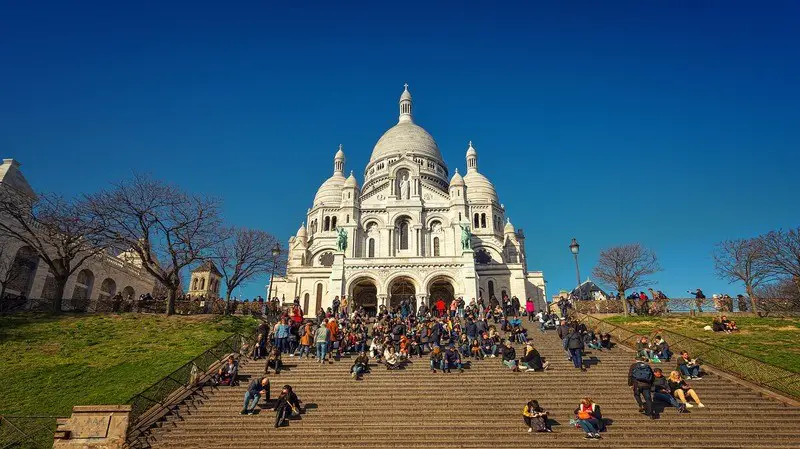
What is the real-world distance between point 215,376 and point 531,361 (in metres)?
10.6

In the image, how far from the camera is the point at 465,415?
43.8 ft

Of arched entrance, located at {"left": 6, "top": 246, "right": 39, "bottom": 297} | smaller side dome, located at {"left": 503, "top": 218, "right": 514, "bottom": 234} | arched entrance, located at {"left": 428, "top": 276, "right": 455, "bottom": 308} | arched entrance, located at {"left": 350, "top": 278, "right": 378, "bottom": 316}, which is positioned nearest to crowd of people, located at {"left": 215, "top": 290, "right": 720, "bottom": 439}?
arched entrance, located at {"left": 350, "top": 278, "right": 378, "bottom": 316}

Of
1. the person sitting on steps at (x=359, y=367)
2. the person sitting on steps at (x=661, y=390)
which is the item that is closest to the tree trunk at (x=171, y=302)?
the person sitting on steps at (x=359, y=367)

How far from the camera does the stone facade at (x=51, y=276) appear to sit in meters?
31.7

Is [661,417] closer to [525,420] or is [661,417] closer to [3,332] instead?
[525,420]

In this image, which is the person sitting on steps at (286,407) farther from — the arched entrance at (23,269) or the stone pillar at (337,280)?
the arched entrance at (23,269)

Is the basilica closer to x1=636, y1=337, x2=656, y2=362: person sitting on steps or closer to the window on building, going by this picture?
the window on building

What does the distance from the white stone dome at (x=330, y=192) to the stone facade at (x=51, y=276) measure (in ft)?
73.4

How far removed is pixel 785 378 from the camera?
1459 centimetres

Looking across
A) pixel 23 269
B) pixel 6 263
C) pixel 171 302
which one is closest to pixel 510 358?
pixel 171 302

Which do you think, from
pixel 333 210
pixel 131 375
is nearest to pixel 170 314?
pixel 131 375

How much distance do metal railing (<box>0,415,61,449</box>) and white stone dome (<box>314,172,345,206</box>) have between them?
4700cm

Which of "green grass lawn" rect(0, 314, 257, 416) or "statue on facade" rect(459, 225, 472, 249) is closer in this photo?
"green grass lawn" rect(0, 314, 257, 416)

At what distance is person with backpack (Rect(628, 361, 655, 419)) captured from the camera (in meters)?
12.9
